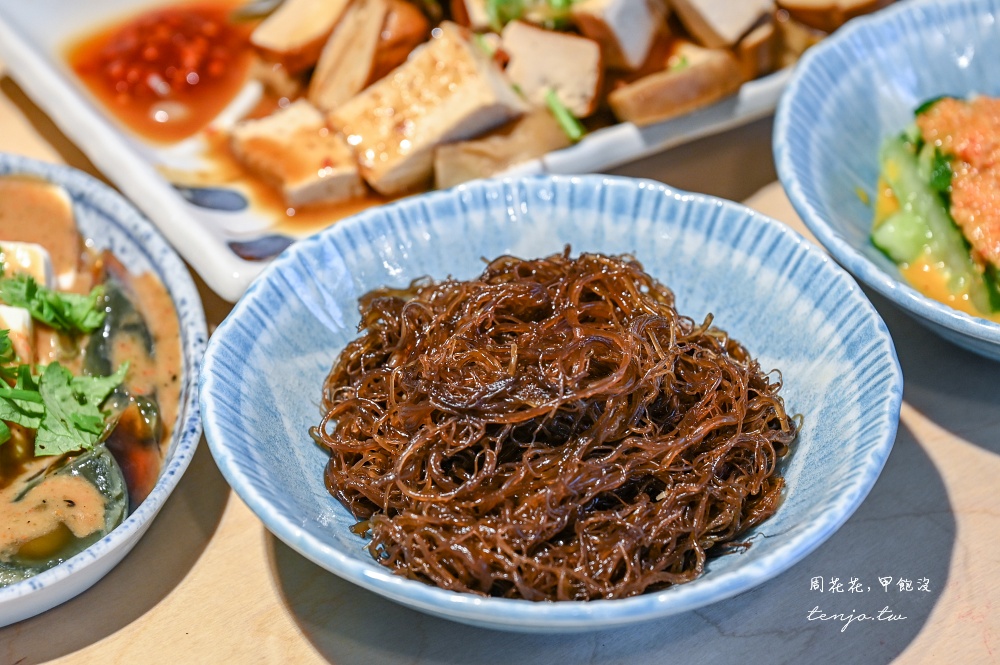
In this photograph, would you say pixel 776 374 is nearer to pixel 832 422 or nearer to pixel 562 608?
pixel 832 422

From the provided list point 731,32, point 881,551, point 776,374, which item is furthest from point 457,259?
point 731,32

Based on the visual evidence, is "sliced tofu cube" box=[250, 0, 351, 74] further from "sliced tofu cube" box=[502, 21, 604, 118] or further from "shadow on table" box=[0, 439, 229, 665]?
"shadow on table" box=[0, 439, 229, 665]

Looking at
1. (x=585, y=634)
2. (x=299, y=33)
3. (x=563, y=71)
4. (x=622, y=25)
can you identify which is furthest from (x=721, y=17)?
(x=585, y=634)

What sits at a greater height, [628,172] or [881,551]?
[628,172]

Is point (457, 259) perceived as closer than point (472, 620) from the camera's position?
No

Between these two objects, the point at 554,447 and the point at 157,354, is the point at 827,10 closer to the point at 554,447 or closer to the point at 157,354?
the point at 554,447

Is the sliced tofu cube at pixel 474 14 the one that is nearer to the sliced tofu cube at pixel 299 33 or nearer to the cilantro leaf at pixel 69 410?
the sliced tofu cube at pixel 299 33
